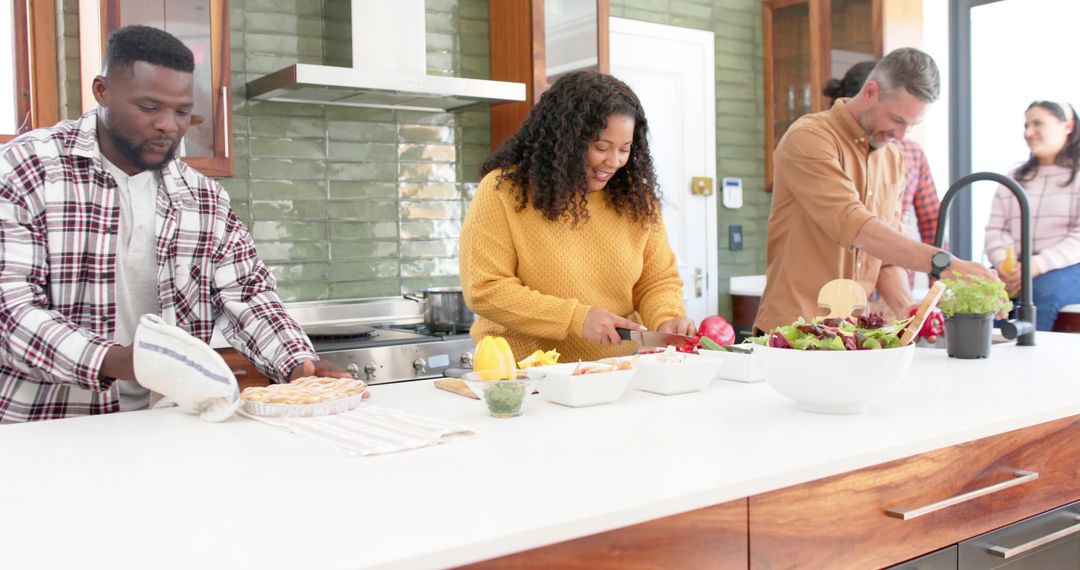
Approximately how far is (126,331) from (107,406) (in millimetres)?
172

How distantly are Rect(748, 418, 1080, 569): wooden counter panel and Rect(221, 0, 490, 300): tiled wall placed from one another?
Result: 3.00 m

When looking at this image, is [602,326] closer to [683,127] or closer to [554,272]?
[554,272]

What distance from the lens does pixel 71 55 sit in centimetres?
355

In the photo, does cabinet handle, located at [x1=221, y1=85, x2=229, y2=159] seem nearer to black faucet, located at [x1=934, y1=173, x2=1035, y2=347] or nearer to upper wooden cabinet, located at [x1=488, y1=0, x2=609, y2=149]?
upper wooden cabinet, located at [x1=488, y1=0, x2=609, y2=149]

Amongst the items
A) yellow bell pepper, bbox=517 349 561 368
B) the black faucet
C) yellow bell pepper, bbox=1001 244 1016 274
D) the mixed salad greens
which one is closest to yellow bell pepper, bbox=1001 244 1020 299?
yellow bell pepper, bbox=1001 244 1016 274

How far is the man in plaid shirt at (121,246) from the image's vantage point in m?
2.01

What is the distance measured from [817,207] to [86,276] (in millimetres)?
2019

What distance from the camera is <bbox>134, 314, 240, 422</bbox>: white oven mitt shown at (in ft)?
5.51

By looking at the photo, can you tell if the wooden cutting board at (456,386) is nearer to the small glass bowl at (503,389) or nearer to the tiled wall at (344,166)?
the small glass bowl at (503,389)

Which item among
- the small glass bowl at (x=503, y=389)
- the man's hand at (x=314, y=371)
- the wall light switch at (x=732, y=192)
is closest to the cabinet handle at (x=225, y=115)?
the man's hand at (x=314, y=371)

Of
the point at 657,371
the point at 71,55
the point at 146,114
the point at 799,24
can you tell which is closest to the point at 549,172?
the point at 657,371

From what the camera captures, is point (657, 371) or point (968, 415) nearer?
point (968, 415)

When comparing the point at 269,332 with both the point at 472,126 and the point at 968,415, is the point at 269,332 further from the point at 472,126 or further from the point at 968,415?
the point at 472,126

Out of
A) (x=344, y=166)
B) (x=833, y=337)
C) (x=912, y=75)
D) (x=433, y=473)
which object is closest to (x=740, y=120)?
(x=344, y=166)
